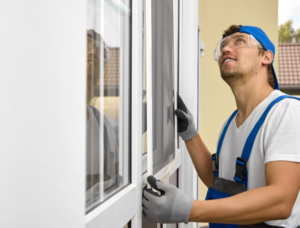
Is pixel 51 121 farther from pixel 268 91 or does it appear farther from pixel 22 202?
pixel 268 91

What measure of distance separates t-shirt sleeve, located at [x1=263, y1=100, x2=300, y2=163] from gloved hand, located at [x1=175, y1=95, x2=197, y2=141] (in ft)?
1.62

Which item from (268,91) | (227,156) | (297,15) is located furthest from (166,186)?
(297,15)

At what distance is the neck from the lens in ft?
5.38

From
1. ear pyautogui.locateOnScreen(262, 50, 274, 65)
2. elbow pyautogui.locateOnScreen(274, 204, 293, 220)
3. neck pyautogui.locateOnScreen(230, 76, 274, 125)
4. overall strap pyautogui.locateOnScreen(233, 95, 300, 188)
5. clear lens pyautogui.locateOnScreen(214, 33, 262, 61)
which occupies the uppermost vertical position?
clear lens pyautogui.locateOnScreen(214, 33, 262, 61)

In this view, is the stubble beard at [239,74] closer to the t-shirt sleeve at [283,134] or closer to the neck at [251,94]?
the neck at [251,94]

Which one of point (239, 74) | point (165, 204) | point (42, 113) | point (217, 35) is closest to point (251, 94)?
point (239, 74)

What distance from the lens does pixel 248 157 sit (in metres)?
1.41

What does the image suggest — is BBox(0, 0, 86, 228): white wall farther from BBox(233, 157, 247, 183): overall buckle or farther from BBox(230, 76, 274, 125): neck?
BBox(230, 76, 274, 125): neck

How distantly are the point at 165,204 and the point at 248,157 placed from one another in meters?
0.52

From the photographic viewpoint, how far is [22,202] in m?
0.47

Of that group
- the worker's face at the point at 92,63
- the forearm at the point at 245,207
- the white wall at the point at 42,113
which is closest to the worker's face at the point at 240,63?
the forearm at the point at 245,207

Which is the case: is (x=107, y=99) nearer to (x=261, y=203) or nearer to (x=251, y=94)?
(x=261, y=203)

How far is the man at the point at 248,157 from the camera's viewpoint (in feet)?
3.70

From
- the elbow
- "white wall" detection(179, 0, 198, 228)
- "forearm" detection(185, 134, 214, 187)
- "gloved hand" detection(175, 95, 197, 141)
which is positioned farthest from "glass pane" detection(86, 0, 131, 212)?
"white wall" detection(179, 0, 198, 228)
